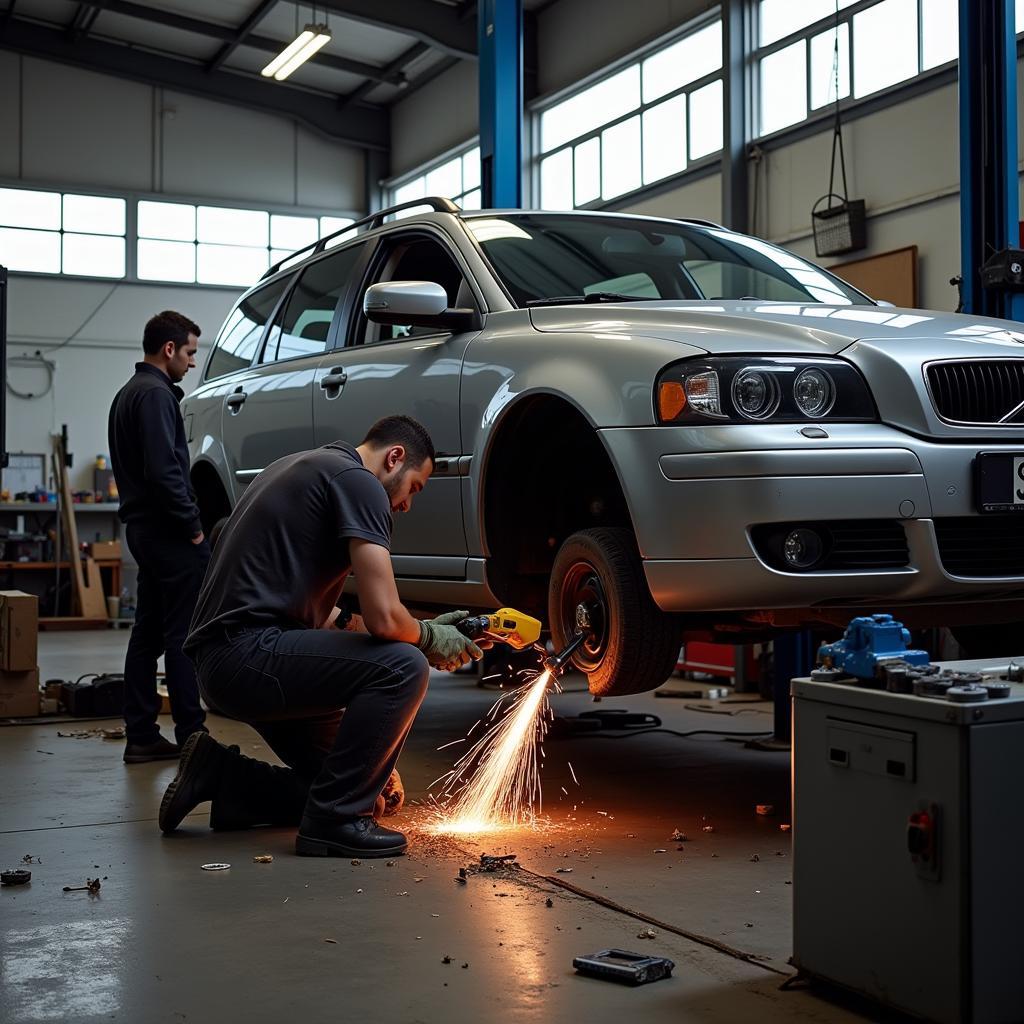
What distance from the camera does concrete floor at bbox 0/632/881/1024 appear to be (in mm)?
2229

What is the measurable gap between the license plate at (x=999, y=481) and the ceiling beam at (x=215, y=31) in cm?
1674

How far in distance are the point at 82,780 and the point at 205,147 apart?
16945 mm

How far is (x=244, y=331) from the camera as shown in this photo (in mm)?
6125

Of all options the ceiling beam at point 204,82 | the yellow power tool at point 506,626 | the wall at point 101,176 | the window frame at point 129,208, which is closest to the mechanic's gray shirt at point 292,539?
the yellow power tool at point 506,626

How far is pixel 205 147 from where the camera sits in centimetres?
1986

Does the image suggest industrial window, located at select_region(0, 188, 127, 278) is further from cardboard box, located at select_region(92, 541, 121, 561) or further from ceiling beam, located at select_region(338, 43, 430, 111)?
cardboard box, located at select_region(92, 541, 121, 561)

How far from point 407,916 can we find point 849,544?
Answer: 135 cm

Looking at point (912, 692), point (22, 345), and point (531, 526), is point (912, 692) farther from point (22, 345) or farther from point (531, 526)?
point (22, 345)

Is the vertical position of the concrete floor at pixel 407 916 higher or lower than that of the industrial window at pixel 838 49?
lower

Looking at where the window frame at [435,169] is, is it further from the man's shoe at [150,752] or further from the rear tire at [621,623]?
the rear tire at [621,623]

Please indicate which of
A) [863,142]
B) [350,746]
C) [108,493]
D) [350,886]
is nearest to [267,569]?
[350,746]

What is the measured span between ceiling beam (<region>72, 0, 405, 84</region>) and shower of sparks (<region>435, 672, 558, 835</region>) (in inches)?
581

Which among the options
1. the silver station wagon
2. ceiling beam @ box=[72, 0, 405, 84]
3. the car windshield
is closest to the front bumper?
the silver station wagon

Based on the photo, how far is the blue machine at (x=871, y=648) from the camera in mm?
2195
